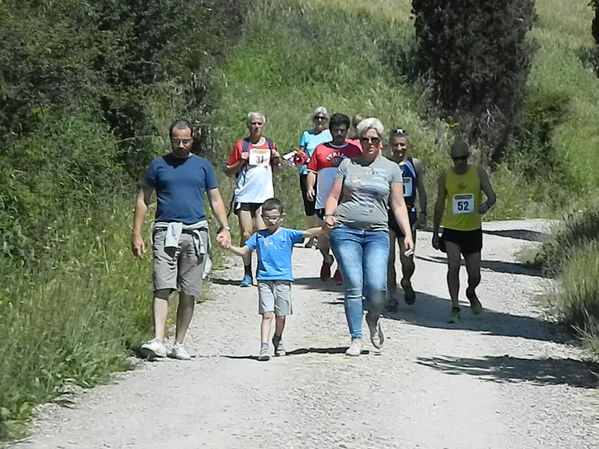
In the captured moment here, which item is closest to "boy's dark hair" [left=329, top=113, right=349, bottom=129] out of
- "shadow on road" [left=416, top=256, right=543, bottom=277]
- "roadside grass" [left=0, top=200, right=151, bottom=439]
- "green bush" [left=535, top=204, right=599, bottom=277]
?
"roadside grass" [left=0, top=200, right=151, bottom=439]

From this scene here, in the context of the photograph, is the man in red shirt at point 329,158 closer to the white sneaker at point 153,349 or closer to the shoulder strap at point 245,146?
the shoulder strap at point 245,146

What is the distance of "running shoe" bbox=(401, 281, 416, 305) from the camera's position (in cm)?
1332

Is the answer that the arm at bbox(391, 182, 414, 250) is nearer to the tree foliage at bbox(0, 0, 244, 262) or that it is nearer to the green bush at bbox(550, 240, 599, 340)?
the green bush at bbox(550, 240, 599, 340)

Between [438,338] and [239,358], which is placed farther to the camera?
[438,338]

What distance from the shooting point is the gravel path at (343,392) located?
7723 mm

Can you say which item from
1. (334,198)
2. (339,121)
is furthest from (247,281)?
(334,198)

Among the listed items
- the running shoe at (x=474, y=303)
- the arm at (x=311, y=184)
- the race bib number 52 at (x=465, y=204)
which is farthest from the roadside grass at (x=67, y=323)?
the running shoe at (x=474, y=303)

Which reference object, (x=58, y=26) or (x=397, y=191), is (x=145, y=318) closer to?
(x=397, y=191)

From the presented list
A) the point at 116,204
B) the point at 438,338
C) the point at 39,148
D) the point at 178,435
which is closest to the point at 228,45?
the point at 116,204

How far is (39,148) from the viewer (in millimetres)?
13445

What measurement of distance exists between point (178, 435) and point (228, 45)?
2348 cm

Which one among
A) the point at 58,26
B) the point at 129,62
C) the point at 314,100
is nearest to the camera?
the point at 58,26

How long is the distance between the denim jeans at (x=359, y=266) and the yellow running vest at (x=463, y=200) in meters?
2.56

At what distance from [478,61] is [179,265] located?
23275mm
